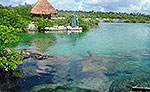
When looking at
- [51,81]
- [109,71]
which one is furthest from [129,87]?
[51,81]

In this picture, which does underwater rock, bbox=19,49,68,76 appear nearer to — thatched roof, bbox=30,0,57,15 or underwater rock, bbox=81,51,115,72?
underwater rock, bbox=81,51,115,72

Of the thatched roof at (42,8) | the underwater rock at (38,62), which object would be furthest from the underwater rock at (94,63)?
the thatched roof at (42,8)

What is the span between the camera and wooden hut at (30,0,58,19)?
24.9 metres

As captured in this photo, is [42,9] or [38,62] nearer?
[38,62]

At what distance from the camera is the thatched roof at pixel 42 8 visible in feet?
81.7

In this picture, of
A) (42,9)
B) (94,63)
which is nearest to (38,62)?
(94,63)

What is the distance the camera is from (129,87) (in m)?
6.21

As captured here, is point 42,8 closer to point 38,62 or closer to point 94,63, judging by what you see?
point 38,62

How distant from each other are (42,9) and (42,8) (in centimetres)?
16

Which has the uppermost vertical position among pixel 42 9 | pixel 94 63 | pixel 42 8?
pixel 42 8

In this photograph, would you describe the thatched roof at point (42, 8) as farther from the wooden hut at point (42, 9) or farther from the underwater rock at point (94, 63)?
the underwater rock at point (94, 63)

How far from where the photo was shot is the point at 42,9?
82.3ft

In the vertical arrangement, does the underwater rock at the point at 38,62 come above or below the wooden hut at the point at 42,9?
below

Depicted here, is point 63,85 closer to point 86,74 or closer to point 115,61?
point 86,74
